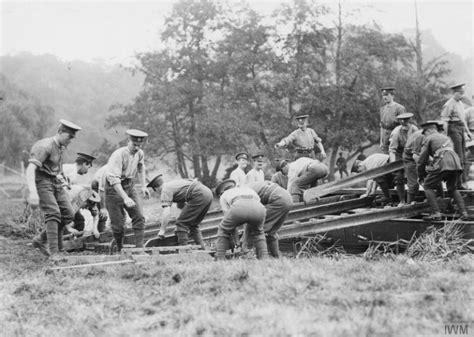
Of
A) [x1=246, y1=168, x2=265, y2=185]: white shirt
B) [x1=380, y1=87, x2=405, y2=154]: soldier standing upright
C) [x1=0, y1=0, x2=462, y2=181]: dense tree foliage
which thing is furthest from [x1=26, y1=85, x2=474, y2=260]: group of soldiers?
[x1=0, y1=0, x2=462, y2=181]: dense tree foliage

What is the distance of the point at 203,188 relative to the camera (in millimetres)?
7914

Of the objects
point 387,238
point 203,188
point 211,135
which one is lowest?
point 387,238

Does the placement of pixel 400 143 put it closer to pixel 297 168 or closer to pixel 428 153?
pixel 428 153

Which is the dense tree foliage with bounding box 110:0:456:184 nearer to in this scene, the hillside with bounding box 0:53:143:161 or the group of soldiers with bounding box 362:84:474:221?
the hillside with bounding box 0:53:143:161

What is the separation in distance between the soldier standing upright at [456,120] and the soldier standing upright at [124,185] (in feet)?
18.0

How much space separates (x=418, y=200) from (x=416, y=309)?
5671 mm

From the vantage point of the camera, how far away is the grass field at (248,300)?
3.78 m

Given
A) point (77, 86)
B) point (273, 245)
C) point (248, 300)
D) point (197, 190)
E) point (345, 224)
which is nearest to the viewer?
point (248, 300)

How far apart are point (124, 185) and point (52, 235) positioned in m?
1.23

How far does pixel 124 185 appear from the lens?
796 centimetres

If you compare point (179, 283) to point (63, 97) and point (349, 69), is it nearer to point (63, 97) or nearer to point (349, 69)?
point (349, 69)

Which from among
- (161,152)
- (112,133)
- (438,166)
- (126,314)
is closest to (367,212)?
(438,166)

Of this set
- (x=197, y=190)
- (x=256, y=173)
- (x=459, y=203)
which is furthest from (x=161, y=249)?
(x=459, y=203)

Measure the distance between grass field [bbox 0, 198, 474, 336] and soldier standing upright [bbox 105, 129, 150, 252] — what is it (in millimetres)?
2036
